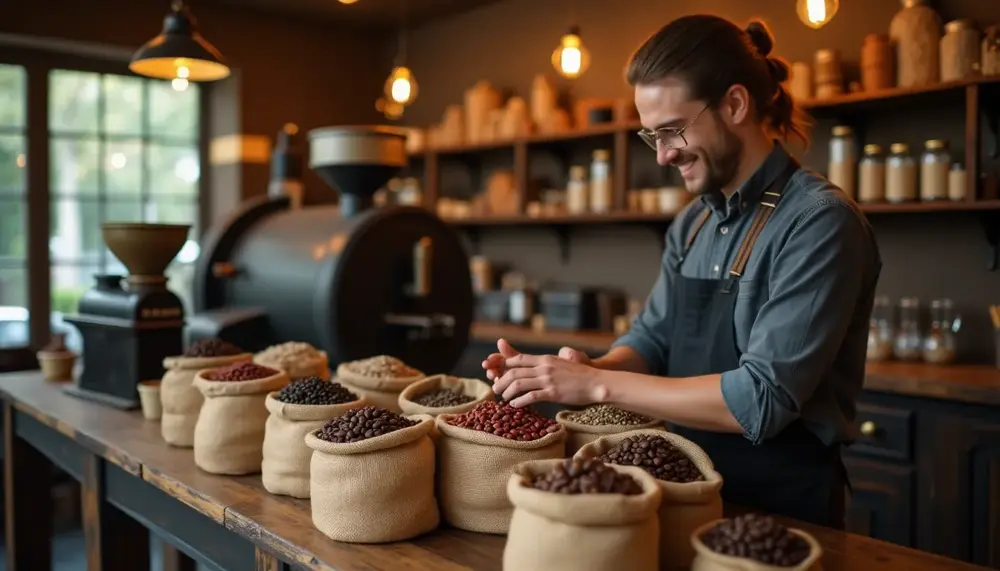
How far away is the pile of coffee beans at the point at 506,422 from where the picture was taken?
1481 millimetres

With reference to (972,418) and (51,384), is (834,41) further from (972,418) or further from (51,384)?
(51,384)

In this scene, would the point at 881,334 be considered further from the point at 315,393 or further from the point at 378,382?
the point at 315,393

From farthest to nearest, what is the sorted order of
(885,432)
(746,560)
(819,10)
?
(885,432), (819,10), (746,560)

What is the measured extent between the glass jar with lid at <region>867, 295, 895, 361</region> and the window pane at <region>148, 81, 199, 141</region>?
13.7 feet

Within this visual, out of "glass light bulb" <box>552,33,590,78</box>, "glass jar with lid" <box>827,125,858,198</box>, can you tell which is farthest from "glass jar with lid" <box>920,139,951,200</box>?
"glass light bulb" <box>552,33,590,78</box>

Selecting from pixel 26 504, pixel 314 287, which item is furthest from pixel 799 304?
pixel 26 504

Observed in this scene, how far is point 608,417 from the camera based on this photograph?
1596 millimetres

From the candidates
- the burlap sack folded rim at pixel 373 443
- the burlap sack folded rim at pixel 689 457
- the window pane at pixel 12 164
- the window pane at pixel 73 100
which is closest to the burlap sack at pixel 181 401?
the burlap sack folded rim at pixel 373 443

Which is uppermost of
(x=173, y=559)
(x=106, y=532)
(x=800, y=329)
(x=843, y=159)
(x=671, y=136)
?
(x=843, y=159)

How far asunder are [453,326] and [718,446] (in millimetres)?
1775

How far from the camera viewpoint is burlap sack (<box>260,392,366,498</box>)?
1.66 meters

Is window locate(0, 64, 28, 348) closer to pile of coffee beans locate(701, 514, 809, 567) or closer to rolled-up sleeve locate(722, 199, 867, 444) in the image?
rolled-up sleeve locate(722, 199, 867, 444)

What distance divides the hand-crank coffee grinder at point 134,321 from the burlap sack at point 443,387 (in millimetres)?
1186

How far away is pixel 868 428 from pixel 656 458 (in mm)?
2043
